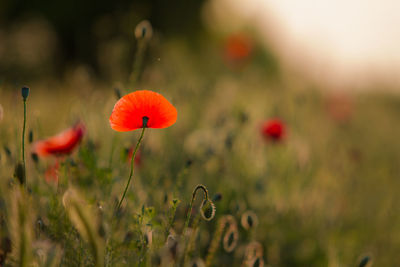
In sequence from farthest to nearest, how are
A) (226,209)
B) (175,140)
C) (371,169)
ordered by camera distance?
(371,169), (175,140), (226,209)

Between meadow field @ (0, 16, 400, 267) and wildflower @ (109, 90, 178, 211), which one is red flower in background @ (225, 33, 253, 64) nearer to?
meadow field @ (0, 16, 400, 267)

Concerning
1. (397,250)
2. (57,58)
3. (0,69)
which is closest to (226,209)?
(397,250)

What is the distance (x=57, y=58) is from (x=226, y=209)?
5949 mm

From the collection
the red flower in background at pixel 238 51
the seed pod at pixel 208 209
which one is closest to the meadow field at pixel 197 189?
the seed pod at pixel 208 209

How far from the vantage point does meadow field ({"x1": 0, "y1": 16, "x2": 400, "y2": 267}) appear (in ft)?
3.59

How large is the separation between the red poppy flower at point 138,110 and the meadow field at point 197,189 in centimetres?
23

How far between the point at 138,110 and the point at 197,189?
361 mm

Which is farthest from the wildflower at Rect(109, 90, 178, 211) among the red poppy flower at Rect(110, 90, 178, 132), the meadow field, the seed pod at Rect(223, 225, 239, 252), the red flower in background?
the red flower in background

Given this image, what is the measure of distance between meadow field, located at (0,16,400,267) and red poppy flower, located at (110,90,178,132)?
0.23 meters

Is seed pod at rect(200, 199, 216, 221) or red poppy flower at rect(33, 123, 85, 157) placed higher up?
red poppy flower at rect(33, 123, 85, 157)

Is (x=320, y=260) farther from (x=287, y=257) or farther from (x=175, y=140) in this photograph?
(x=175, y=140)

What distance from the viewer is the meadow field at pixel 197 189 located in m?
1.09

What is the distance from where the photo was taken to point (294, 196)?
2195 mm

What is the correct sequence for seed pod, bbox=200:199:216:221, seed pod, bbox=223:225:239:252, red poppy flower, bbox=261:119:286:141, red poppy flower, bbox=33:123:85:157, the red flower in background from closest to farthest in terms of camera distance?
seed pod, bbox=200:199:216:221 < seed pod, bbox=223:225:239:252 < red poppy flower, bbox=33:123:85:157 < red poppy flower, bbox=261:119:286:141 < the red flower in background
